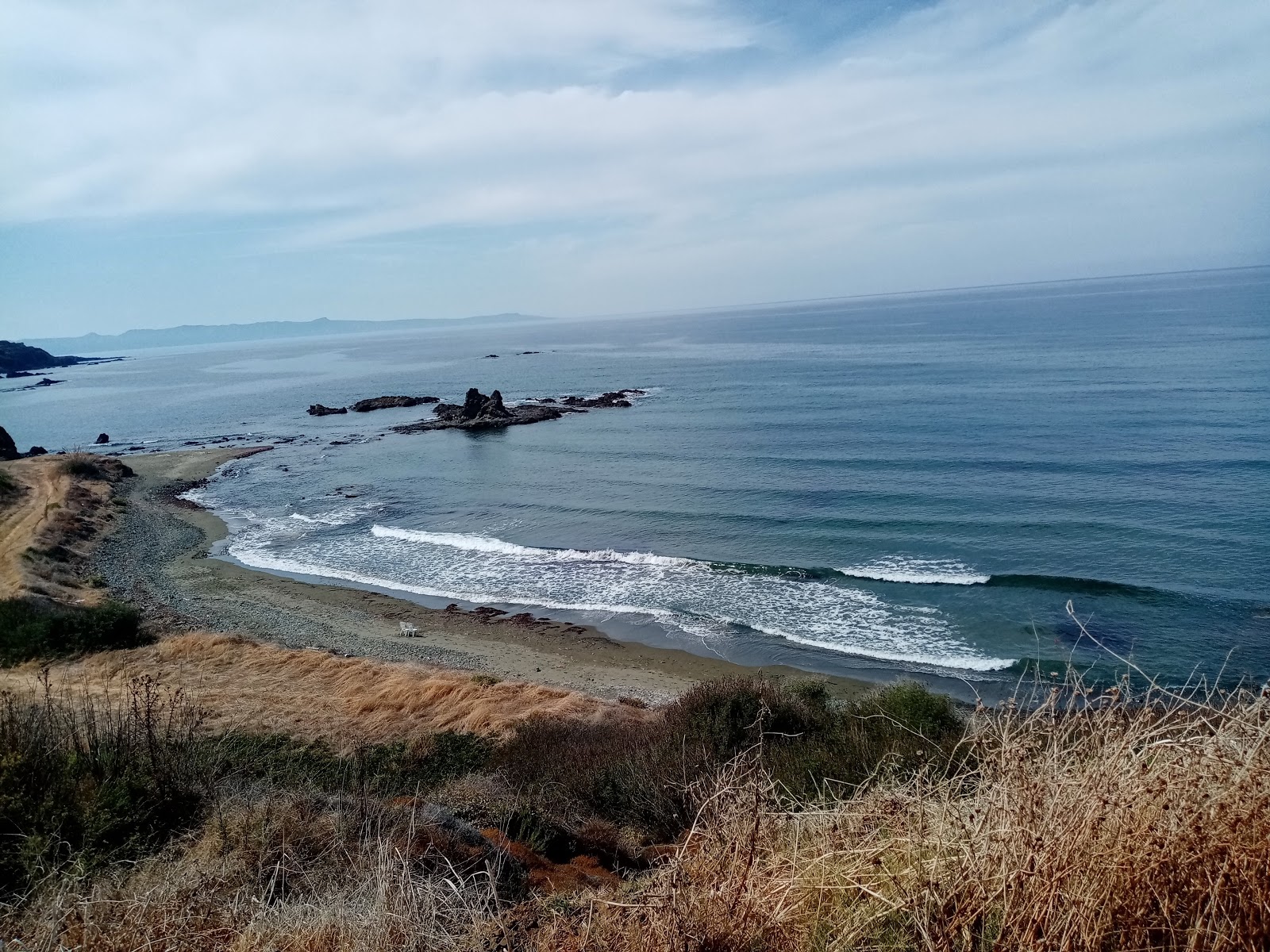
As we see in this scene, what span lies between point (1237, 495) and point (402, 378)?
105 meters

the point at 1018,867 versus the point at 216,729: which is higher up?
the point at 1018,867

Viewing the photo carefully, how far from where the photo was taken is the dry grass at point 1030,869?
283 centimetres

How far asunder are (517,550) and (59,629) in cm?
1564

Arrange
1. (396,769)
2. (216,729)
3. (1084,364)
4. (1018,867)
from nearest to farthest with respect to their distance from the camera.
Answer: (1018,867)
(396,769)
(216,729)
(1084,364)

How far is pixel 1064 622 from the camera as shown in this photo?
19859 millimetres

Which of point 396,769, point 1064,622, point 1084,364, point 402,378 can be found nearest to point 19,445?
point 402,378

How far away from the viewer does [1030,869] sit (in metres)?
2.98

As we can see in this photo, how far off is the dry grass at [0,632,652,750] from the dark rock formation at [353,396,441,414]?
60.8 m

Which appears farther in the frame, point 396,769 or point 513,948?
point 396,769

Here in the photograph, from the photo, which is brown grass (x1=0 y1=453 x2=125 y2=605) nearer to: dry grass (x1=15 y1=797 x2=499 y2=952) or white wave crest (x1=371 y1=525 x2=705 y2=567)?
white wave crest (x1=371 y1=525 x2=705 y2=567)

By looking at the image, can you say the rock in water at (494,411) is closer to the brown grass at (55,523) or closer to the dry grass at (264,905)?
the brown grass at (55,523)

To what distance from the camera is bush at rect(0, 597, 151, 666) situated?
57.8 feet

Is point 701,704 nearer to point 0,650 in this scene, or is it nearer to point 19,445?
point 0,650

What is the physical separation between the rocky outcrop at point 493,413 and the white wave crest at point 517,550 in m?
27.6
